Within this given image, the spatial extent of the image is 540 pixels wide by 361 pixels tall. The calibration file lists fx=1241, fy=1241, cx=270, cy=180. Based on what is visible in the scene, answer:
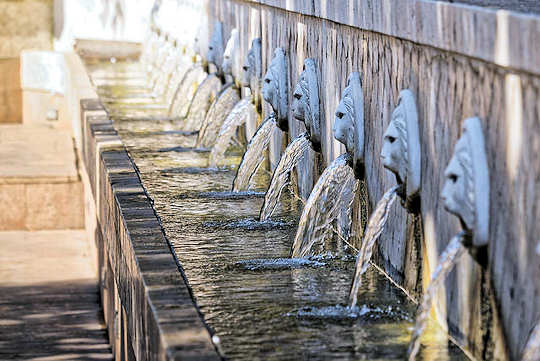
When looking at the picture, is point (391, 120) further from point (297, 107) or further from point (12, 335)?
point (12, 335)

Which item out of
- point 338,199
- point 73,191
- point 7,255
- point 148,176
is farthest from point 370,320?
point 73,191

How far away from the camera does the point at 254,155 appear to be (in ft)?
23.0

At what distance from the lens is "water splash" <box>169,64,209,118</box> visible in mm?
10758

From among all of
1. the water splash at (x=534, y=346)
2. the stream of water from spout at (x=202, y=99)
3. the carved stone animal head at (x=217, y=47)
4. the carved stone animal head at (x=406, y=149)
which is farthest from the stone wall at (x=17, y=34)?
the water splash at (x=534, y=346)

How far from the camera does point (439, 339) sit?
12.8ft

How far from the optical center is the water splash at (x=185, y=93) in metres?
10.8

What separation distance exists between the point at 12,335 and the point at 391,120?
4.74 meters

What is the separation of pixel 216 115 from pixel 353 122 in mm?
3733

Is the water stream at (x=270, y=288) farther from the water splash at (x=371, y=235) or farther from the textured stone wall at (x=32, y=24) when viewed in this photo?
the textured stone wall at (x=32, y=24)

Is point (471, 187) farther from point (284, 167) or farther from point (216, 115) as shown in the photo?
point (216, 115)

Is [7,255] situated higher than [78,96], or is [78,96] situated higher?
[78,96]

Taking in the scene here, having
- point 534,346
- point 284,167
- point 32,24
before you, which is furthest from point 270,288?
point 32,24

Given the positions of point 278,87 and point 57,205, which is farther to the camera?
point 57,205

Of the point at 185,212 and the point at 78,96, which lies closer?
the point at 185,212
